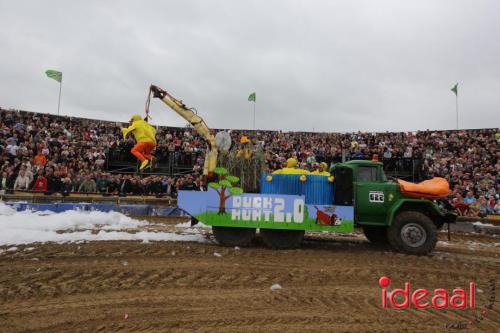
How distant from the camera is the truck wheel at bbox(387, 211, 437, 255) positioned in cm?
766

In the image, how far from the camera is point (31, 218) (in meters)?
9.76

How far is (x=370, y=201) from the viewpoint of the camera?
804 centimetres

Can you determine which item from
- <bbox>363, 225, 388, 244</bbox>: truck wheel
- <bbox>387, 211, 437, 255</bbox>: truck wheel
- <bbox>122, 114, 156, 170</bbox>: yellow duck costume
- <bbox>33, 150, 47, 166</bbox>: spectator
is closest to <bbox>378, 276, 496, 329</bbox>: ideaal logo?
<bbox>387, 211, 437, 255</bbox>: truck wheel

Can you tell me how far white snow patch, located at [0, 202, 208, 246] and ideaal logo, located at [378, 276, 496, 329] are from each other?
189 inches

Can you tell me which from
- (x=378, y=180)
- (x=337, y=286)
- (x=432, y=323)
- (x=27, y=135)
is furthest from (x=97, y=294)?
(x=27, y=135)

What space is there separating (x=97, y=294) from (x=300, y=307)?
8.22 feet

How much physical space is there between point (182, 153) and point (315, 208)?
46.9 ft

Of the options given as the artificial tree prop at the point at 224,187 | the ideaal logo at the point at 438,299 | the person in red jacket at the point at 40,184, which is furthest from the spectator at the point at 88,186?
the ideaal logo at the point at 438,299

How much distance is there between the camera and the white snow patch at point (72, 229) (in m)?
7.71

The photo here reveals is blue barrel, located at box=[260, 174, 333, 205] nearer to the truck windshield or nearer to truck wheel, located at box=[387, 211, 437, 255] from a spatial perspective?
the truck windshield

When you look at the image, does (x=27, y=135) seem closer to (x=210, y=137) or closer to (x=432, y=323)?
(x=210, y=137)

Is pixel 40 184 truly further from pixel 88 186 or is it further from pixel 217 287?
pixel 217 287

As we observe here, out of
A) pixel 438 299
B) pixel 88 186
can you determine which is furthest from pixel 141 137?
pixel 88 186

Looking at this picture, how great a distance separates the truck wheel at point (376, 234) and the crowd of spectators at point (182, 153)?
5939 millimetres
